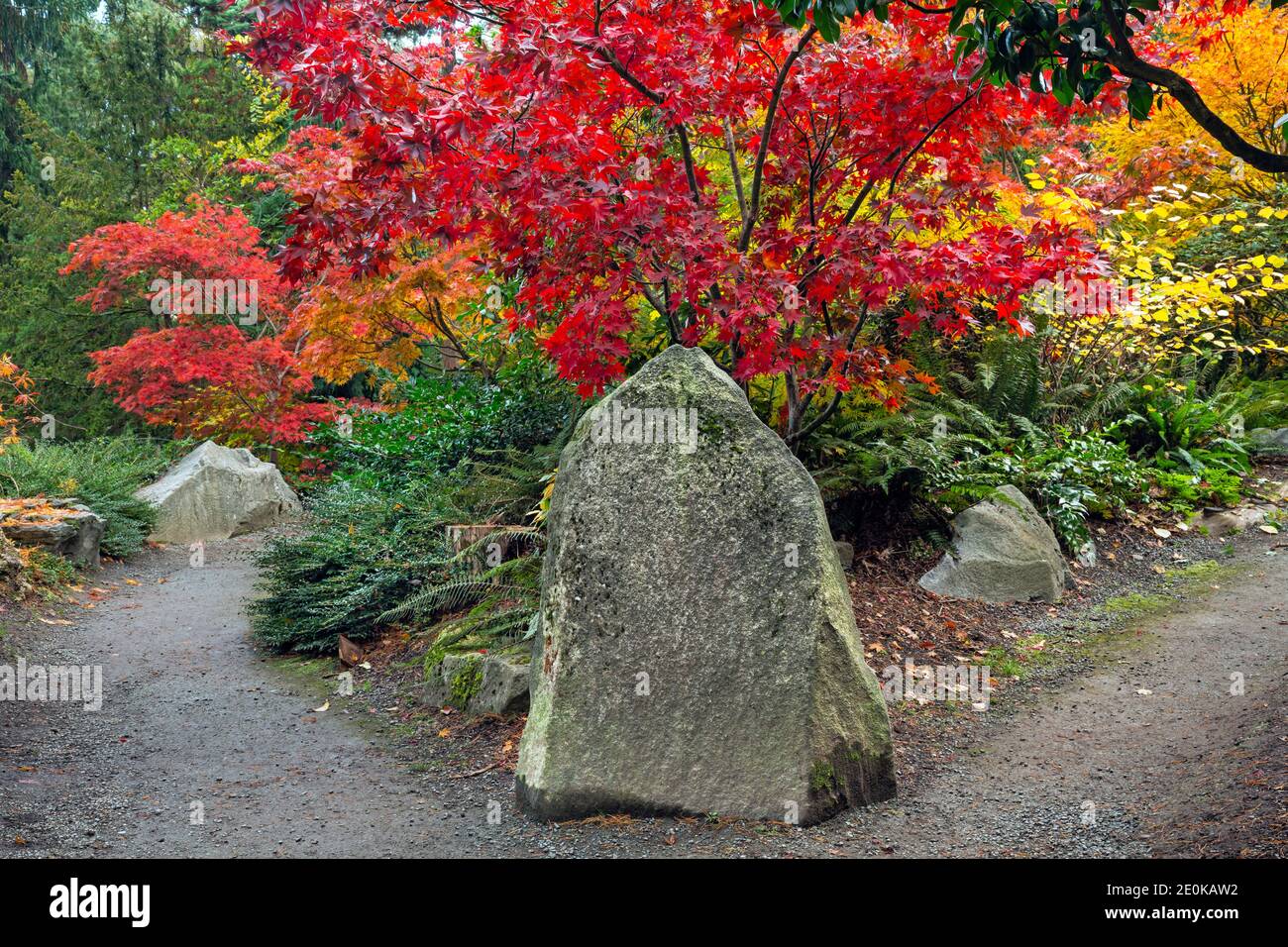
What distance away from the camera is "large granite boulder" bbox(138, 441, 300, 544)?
1255 centimetres

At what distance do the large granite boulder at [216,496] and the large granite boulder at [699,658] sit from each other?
981 centimetres

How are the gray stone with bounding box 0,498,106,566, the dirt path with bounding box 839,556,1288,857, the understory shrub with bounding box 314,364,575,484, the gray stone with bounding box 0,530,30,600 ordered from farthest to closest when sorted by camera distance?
the gray stone with bounding box 0,498,106,566 < the understory shrub with bounding box 314,364,575,484 < the gray stone with bounding box 0,530,30,600 < the dirt path with bounding box 839,556,1288,857

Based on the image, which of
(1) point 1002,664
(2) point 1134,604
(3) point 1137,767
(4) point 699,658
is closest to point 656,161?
(4) point 699,658

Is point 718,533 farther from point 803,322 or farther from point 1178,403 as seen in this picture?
point 1178,403

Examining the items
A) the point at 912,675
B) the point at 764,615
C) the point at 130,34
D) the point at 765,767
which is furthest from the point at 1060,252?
the point at 130,34

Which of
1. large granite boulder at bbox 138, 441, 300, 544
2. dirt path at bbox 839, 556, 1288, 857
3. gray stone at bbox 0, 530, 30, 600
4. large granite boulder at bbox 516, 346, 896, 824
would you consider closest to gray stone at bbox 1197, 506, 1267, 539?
dirt path at bbox 839, 556, 1288, 857

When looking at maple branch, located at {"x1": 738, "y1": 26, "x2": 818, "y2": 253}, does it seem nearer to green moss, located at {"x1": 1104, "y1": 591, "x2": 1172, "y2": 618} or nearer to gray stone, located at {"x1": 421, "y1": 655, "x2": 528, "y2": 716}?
gray stone, located at {"x1": 421, "y1": 655, "x2": 528, "y2": 716}

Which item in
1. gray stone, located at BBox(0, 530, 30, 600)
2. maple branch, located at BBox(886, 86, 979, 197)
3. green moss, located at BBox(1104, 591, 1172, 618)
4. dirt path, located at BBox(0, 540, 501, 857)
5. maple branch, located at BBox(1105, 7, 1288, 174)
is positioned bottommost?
dirt path, located at BBox(0, 540, 501, 857)

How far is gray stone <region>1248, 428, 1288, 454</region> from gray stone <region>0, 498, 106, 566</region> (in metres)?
11.1

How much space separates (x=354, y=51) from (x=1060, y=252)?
3.68m

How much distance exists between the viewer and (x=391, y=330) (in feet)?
37.4

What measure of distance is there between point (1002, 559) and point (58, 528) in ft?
27.7

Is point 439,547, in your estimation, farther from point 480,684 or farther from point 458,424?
point 458,424

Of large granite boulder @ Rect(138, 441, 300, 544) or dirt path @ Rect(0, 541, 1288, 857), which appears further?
large granite boulder @ Rect(138, 441, 300, 544)
